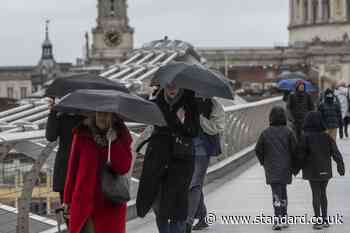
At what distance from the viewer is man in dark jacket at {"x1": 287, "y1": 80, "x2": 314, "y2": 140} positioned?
57.3ft

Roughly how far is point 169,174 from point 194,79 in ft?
3.02

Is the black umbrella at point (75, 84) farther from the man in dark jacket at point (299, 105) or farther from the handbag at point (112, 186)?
the man in dark jacket at point (299, 105)

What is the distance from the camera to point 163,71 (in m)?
10.4

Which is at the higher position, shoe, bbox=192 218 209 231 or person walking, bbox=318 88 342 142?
person walking, bbox=318 88 342 142

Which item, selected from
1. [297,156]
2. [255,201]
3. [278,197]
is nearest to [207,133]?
[297,156]

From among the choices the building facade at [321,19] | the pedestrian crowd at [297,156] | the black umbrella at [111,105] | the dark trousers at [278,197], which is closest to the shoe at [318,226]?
the pedestrian crowd at [297,156]

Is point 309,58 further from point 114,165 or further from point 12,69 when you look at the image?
point 114,165

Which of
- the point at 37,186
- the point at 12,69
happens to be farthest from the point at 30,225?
the point at 12,69

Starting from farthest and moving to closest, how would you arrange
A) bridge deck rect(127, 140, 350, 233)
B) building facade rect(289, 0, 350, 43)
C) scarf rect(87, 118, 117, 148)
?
building facade rect(289, 0, 350, 43)
bridge deck rect(127, 140, 350, 233)
scarf rect(87, 118, 117, 148)

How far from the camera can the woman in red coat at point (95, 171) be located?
839 centimetres

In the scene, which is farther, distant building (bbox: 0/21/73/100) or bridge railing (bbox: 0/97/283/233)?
distant building (bbox: 0/21/73/100)

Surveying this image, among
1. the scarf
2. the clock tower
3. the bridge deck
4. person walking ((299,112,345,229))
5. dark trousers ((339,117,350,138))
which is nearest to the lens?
→ the scarf

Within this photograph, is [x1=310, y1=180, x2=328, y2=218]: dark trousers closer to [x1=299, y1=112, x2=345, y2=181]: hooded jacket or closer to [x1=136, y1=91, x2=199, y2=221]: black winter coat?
[x1=299, y1=112, x2=345, y2=181]: hooded jacket

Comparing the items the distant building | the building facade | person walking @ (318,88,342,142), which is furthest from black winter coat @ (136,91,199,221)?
the distant building
